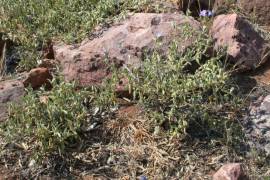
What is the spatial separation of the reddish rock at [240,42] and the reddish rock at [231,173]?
1.07m

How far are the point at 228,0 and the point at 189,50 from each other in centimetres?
125

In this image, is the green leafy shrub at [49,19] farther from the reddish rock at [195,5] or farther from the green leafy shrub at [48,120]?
the green leafy shrub at [48,120]

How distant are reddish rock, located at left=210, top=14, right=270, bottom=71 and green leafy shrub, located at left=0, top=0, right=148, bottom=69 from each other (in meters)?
0.78

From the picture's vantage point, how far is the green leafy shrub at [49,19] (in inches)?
183

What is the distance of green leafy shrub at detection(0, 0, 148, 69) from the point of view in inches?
183

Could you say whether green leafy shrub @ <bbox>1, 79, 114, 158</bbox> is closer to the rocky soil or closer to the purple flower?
the rocky soil

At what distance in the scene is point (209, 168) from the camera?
3.60 m

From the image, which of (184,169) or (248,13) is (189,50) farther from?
(248,13)

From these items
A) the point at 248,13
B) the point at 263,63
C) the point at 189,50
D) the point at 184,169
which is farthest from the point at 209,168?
the point at 248,13

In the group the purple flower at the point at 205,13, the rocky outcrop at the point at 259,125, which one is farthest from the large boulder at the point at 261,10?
the rocky outcrop at the point at 259,125


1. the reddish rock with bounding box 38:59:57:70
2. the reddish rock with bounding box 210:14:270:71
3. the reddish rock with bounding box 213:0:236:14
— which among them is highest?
the reddish rock with bounding box 213:0:236:14

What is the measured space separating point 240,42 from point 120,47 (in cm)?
94

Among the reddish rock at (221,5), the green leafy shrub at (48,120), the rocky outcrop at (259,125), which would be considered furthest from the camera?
the reddish rock at (221,5)

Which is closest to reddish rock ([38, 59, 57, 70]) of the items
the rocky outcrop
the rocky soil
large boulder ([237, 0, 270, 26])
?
the rocky soil
